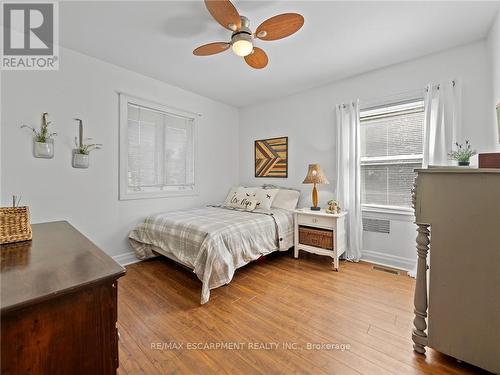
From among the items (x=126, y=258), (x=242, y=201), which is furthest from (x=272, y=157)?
(x=126, y=258)

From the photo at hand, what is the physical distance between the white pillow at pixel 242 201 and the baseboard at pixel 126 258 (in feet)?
5.20

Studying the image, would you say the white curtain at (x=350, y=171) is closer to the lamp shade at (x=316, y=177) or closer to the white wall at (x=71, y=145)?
the lamp shade at (x=316, y=177)

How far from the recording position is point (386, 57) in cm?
264

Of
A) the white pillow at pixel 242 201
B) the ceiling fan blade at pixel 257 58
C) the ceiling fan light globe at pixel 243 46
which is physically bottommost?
the white pillow at pixel 242 201

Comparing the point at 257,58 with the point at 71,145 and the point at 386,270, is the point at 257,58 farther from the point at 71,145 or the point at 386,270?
the point at 386,270

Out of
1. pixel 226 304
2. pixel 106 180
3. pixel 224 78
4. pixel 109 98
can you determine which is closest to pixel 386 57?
pixel 224 78

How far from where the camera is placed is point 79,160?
2531 millimetres

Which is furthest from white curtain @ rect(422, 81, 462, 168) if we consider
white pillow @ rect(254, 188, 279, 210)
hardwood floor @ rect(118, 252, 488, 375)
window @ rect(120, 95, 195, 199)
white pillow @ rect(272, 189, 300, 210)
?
window @ rect(120, 95, 195, 199)

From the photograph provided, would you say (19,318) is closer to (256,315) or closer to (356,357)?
(256,315)

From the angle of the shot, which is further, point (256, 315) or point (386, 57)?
point (386, 57)

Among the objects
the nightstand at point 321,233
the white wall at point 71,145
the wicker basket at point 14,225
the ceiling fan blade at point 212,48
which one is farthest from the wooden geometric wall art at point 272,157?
the wicker basket at point 14,225

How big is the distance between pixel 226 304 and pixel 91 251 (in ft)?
4.42

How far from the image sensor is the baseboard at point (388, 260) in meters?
2.73

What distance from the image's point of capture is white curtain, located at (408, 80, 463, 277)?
7.84 feet
